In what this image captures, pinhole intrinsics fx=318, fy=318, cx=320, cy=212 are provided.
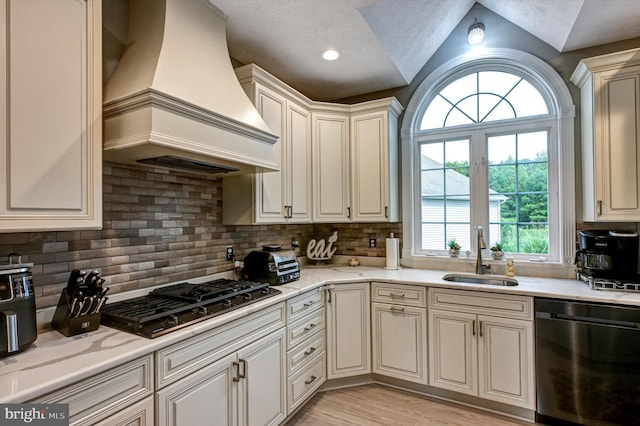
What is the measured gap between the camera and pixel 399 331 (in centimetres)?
266

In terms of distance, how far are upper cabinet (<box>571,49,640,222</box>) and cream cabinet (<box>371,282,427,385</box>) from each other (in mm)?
1472

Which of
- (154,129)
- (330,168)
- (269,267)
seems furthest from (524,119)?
(154,129)

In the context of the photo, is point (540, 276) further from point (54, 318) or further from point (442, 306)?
point (54, 318)

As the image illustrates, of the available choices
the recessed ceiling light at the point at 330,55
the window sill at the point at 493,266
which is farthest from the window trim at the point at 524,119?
the recessed ceiling light at the point at 330,55

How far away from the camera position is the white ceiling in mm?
2142

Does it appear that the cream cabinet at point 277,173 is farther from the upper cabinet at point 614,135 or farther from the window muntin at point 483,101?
the upper cabinet at point 614,135

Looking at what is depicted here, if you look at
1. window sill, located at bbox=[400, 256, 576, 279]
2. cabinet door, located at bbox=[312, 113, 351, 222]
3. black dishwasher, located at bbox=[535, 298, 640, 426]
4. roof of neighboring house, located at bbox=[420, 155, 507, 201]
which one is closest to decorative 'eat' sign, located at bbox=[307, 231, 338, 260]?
cabinet door, located at bbox=[312, 113, 351, 222]

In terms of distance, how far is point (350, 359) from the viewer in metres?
2.72

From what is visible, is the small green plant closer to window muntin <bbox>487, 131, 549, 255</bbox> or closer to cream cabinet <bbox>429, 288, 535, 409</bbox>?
window muntin <bbox>487, 131, 549, 255</bbox>

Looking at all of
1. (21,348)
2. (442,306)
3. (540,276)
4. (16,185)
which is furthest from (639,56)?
(21,348)

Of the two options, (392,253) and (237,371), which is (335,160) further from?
(237,371)

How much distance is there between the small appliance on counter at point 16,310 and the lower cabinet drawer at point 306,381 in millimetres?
1497

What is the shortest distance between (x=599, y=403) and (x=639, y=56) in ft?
7.71

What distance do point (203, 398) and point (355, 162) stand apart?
2.37 meters
